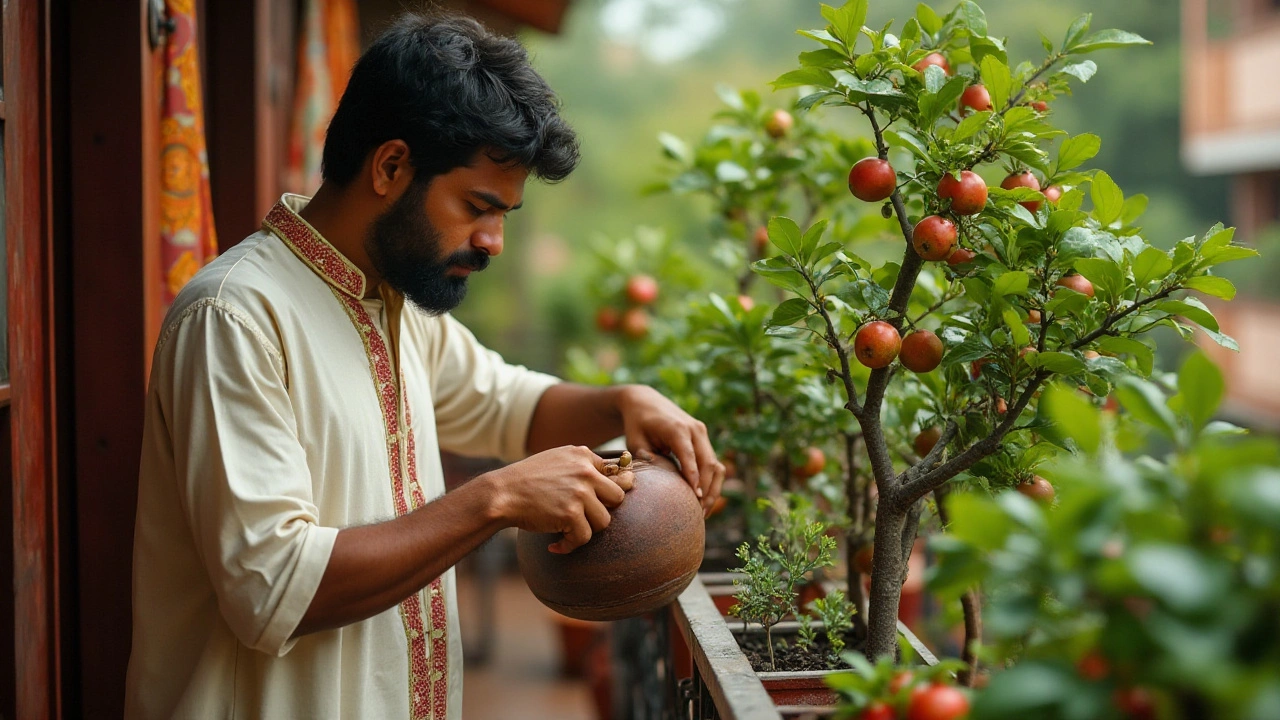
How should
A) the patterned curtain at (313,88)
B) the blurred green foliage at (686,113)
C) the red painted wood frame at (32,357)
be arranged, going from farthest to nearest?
1. the blurred green foliage at (686,113)
2. the patterned curtain at (313,88)
3. the red painted wood frame at (32,357)

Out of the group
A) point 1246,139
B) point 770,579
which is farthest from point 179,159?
point 1246,139

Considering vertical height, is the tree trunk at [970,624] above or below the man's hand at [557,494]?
below

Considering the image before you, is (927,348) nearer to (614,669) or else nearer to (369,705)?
(369,705)

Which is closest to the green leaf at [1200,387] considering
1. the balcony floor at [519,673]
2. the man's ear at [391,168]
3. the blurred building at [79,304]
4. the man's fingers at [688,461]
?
the man's fingers at [688,461]

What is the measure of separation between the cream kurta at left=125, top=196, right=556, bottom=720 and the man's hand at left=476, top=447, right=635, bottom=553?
215 millimetres

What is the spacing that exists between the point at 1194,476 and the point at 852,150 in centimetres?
140

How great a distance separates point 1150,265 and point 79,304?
162 centimetres

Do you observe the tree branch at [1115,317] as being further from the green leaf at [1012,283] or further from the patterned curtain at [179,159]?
the patterned curtain at [179,159]

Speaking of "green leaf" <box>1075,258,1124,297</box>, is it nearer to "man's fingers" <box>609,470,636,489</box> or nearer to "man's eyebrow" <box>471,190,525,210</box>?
"man's fingers" <box>609,470,636,489</box>

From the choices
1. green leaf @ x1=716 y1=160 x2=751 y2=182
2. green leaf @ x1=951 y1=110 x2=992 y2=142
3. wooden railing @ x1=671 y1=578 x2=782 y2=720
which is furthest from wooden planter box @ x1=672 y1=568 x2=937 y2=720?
green leaf @ x1=716 y1=160 x2=751 y2=182

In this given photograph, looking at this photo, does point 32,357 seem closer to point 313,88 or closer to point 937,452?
point 937,452

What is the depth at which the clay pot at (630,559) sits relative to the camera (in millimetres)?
1304

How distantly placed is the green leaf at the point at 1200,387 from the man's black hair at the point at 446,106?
0.99 meters

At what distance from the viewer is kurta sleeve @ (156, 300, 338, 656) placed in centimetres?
118
